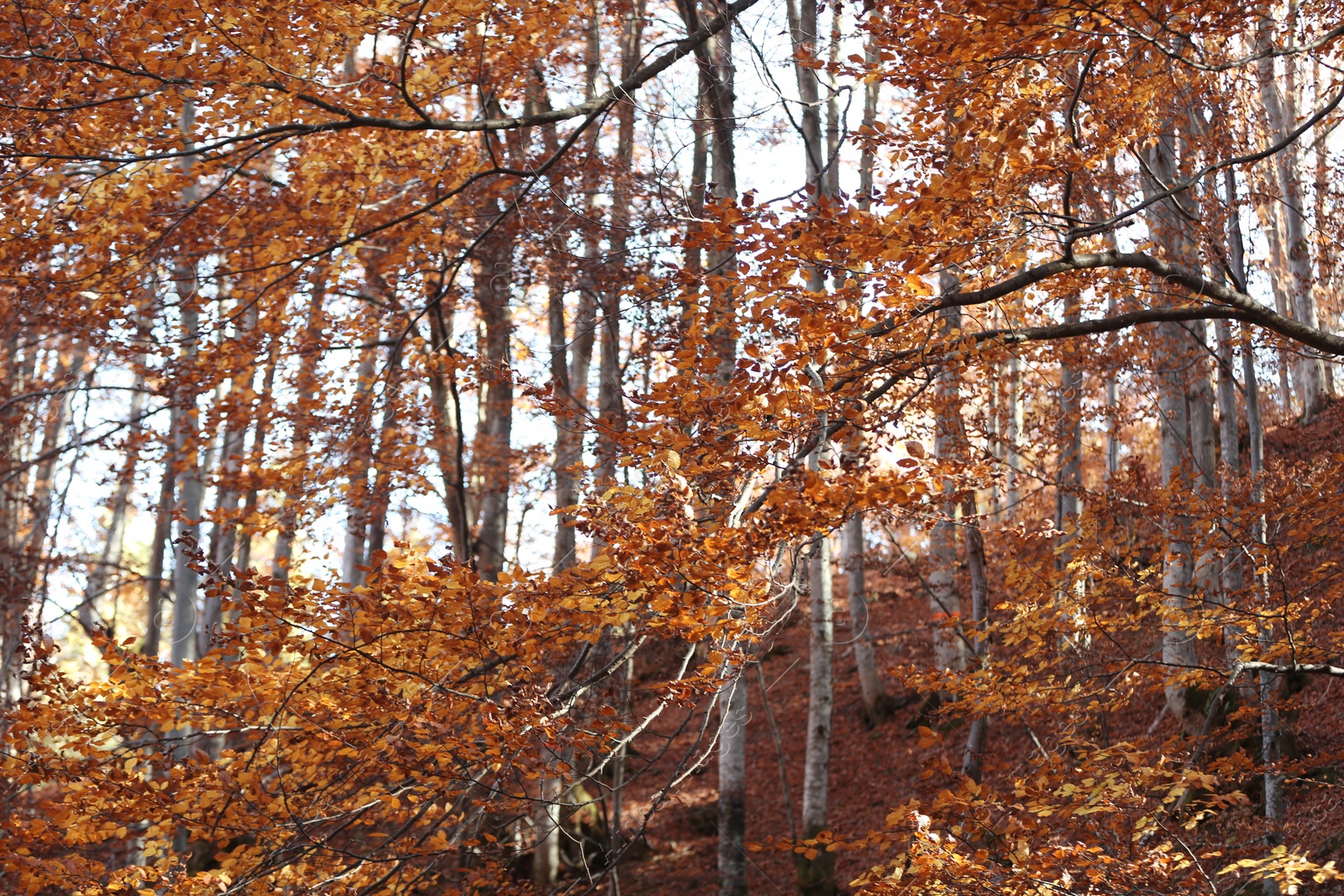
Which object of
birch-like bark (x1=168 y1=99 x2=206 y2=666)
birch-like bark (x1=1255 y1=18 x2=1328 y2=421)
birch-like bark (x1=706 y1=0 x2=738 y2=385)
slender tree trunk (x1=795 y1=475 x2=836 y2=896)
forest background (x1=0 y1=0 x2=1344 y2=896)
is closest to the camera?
forest background (x1=0 y1=0 x2=1344 y2=896)

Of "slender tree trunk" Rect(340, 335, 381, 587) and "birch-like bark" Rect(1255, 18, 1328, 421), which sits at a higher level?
"birch-like bark" Rect(1255, 18, 1328, 421)

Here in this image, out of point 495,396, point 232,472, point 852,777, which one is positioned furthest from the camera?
point 852,777

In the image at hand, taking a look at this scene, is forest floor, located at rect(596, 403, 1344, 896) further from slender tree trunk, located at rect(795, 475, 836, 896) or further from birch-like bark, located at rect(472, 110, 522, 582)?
birch-like bark, located at rect(472, 110, 522, 582)

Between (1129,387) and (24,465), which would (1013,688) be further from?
(1129,387)

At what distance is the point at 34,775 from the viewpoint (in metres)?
4.03

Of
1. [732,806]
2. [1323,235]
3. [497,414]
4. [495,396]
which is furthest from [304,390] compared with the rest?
[1323,235]

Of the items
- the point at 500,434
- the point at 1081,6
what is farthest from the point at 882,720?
the point at 1081,6

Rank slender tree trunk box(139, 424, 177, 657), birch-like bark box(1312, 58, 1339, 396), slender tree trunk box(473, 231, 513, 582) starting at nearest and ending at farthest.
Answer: slender tree trunk box(473, 231, 513, 582) → birch-like bark box(1312, 58, 1339, 396) → slender tree trunk box(139, 424, 177, 657)

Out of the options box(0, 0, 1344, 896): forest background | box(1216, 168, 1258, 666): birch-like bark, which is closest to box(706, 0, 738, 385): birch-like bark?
box(0, 0, 1344, 896): forest background

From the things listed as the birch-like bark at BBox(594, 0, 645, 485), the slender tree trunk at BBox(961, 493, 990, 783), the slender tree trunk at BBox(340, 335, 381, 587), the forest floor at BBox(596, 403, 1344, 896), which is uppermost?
the birch-like bark at BBox(594, 0, 645, 485)

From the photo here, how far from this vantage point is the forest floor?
6980 millimetres

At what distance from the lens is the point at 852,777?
1035 cm

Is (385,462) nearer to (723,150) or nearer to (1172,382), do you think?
(723,150)

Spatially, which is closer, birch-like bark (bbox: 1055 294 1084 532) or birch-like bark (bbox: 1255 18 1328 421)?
birch-like bark (bbox: 1055 294 1084 532)
